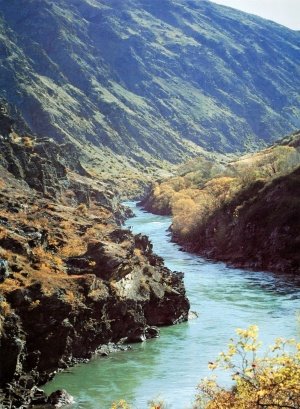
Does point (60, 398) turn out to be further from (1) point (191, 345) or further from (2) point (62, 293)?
(1) point (191, 345)

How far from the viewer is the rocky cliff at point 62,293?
47.0 meters

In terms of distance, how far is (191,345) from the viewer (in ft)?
186

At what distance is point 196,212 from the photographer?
464ft

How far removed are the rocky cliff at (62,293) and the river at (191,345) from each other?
2460mm

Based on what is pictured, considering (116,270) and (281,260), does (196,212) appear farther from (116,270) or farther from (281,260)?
(116,270)

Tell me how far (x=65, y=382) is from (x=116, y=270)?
63.9ft

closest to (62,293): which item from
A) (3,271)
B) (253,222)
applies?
(3,271)

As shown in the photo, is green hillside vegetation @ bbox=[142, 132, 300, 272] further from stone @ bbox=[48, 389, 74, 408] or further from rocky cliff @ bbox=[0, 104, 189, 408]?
stone @ bbox=[48, 389, 74, 408]

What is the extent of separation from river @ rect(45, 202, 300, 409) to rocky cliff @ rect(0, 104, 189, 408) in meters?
2.46

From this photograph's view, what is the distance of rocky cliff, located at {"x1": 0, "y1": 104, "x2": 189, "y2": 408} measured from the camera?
47031mm

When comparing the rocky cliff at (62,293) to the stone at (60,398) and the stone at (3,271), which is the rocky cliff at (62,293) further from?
the stone at (60,398)

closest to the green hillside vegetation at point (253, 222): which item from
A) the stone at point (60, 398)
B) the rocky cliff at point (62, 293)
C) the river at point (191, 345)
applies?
the river at point (191, 345)

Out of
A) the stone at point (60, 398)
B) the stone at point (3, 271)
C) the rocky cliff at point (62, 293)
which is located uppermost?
the stone at point (3, 271)

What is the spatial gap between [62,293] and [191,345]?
14.1 metres
